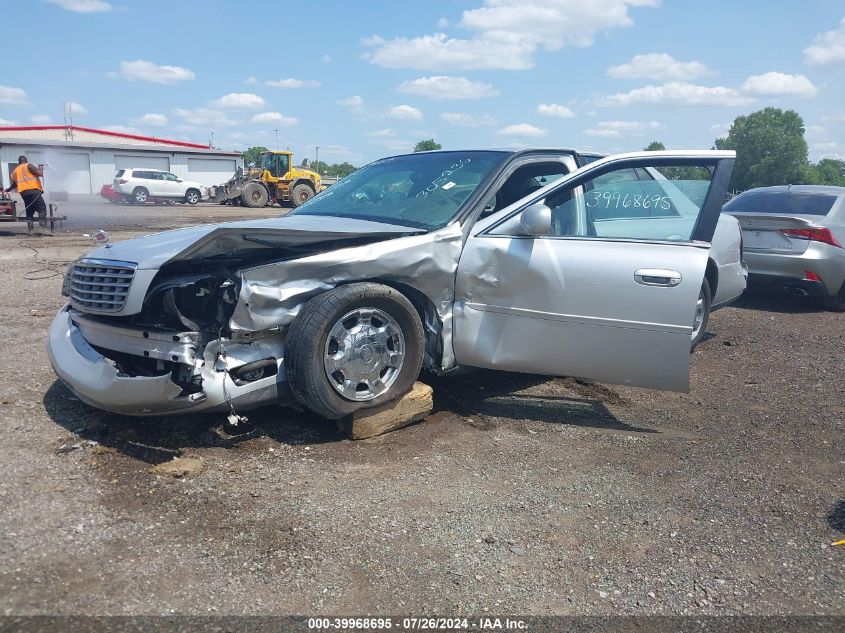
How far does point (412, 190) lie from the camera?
191 inches

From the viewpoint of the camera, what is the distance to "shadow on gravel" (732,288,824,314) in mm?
8672

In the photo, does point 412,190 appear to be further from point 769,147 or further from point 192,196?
point 769,147

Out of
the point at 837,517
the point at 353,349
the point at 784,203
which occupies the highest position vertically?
the point at 784,203

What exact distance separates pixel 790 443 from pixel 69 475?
4.32 m

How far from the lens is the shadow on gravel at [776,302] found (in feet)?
28.5

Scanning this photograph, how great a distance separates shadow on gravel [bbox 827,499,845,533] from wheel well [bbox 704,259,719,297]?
2931mm

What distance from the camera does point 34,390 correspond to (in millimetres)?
4570

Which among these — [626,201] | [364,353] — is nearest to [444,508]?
[364,353]

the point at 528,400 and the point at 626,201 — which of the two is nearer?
the point at 626,201

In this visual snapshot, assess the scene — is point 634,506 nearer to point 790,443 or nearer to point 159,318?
point 790,443

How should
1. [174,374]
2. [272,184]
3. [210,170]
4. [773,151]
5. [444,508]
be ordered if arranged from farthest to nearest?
1. [773,151]
2. [210,170]
3. [272,184]
4. [174,374]
5. [444,508]

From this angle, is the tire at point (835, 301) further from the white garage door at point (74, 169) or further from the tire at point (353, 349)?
the white garage door at point (74, 169)

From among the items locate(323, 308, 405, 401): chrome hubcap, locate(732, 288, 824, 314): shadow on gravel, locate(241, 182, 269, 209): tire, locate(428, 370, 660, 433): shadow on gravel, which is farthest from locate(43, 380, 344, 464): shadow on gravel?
locate(241, 182, 269, 209): tire

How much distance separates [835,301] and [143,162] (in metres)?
48.9
